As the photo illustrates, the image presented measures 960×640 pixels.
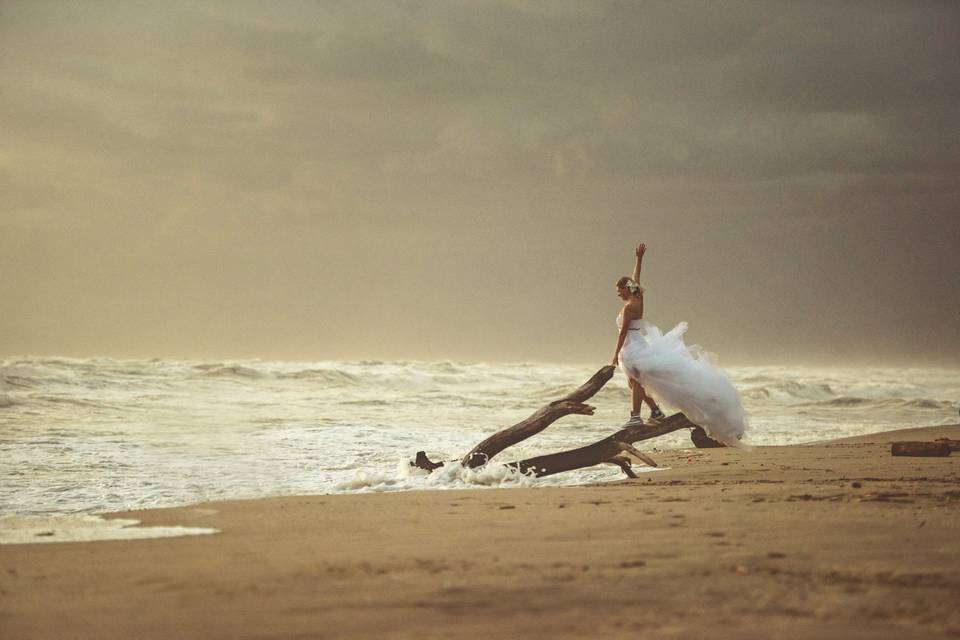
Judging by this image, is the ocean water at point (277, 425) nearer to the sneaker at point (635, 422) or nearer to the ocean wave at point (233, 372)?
the ocean wave at point (233, 372)

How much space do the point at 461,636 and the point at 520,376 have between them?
40598 millimetres

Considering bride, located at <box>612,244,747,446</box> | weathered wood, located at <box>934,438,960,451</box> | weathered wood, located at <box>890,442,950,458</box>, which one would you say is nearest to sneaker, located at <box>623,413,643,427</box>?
bride, located at <box>612,244,747,446</box>

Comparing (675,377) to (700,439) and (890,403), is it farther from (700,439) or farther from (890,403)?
(890,403)

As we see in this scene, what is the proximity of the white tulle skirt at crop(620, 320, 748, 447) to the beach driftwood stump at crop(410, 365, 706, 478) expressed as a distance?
16.2 inches

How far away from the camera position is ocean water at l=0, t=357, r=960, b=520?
32.1ft

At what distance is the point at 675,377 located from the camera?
10680 millimetres

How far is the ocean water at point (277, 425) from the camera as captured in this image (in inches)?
386

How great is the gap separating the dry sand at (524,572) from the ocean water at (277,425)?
7.61 feet

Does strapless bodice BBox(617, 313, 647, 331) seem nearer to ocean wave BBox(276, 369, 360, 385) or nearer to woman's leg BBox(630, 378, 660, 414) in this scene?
woman's leg BBox(630, 378, 660, 414)

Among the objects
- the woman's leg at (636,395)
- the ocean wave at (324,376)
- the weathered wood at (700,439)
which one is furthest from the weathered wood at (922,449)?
the ocean wave at (324,376)

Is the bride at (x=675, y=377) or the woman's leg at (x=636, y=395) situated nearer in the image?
→ the bride at (x=675, y=377)

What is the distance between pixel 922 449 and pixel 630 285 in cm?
397

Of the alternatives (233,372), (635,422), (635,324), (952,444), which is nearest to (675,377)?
(635,422)

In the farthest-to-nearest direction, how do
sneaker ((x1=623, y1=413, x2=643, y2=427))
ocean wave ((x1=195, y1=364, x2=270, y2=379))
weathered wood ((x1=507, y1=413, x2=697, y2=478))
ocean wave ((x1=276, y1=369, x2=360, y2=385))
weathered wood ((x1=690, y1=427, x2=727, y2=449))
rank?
ocean wave ((x1=276, y1=369, x2=360, y2=385)) → ocean wave ((x1=195, y1=364, x2=270, y2=379)) → weathered wood ((x1=690, y1=427, x2=727, y2=449)) → sneaker ((x1=623, y1=413, x2=643, y2=427)) → weathered wood ((x1=507, y1=413, x2=697, y2=478))
